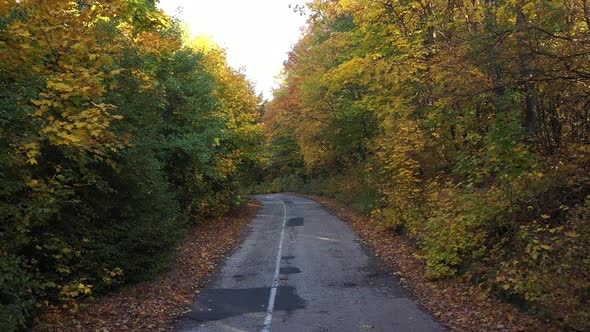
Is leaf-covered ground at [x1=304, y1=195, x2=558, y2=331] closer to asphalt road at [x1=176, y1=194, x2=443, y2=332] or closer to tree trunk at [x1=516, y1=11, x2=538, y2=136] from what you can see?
asphalt road at [x1=176, y1=194, x2=443, y2=332]

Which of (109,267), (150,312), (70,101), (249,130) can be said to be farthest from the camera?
(249,130)

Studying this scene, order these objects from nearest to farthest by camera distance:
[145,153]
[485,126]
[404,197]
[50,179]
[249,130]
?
[50,179], [145,153], [485,126], [404,197], [249,130]

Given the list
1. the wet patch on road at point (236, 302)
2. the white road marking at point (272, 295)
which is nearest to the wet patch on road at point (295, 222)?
the white road marking at point (272, 295)

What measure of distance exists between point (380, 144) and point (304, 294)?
8797 millimetres

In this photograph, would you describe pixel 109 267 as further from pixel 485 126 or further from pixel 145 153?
pixel 485 126

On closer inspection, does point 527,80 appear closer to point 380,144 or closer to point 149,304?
point 149,304

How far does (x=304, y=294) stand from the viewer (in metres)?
9.90

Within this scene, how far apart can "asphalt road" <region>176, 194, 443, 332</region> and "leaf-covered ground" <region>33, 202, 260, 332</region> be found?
0.36 metres

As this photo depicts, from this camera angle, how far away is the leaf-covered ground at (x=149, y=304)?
25.2 ft

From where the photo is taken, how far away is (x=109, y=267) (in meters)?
9.41

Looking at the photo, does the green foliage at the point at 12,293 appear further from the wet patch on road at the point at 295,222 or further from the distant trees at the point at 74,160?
the wet patch on road at the point at 295,222

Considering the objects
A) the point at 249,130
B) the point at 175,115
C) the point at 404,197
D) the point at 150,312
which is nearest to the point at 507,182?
the point at 404,197

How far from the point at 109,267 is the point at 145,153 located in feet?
8.99

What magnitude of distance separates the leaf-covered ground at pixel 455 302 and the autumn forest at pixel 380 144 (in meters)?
0.28
